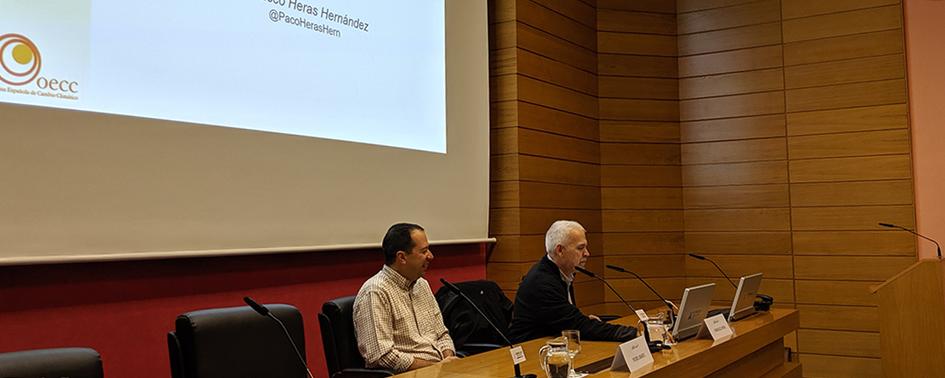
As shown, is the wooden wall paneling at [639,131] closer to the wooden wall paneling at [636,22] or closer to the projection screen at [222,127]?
the wooden wall paneling at [636,22]

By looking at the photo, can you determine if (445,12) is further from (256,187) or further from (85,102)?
(85,102)

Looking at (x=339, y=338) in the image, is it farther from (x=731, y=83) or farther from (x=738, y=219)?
(x=731, y=83)

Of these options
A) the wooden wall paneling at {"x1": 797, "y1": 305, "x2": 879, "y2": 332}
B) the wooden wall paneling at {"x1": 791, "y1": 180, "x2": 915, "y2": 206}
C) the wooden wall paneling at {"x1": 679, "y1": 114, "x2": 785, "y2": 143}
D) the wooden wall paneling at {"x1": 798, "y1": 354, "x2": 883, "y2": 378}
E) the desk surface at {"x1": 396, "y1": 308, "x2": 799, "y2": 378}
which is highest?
the wooden wall paneling at {"x1": 679, "y1": 114, "x2": 785, "y2": 143}

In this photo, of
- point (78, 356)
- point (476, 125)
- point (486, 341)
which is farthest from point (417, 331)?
point (476, 125)

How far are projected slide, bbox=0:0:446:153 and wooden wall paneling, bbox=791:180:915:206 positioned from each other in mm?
2996

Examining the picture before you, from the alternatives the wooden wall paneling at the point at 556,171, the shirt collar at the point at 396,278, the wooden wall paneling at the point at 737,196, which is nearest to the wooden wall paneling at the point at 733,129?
the wooden wall paneling at the point at 737,196

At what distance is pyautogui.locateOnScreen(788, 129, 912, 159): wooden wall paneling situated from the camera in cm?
558

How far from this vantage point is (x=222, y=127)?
128 inches

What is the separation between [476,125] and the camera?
16.4 feet

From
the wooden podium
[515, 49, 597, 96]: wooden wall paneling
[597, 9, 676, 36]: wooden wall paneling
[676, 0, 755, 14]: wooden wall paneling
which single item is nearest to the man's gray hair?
[515, 49, 597, 96]: wooden wall paneling

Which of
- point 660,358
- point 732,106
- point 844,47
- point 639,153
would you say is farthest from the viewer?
point 639,153

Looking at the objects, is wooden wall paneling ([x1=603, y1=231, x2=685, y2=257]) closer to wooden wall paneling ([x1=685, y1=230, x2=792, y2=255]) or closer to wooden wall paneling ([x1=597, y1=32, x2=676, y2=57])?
Answer: wooden wall paneling ([x1=685, y1=230, x2=792, y2=255])

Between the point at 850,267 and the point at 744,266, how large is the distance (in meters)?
0.75

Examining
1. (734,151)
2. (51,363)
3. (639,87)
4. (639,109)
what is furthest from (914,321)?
(51,363)
